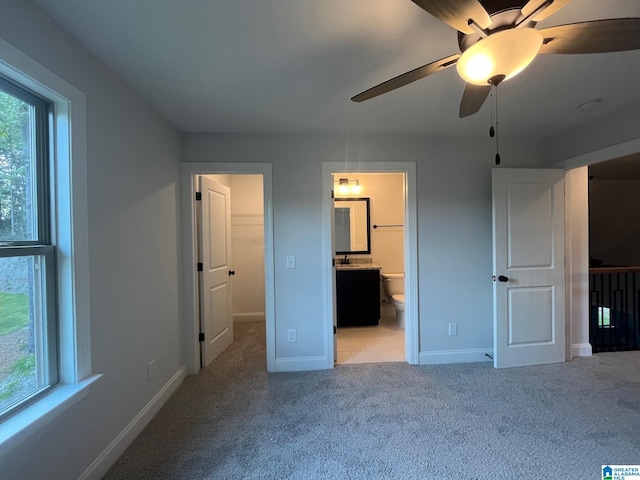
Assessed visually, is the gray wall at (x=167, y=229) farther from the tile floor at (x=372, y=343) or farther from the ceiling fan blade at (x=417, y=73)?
the ceiling fan blade at (x=417, y=73)

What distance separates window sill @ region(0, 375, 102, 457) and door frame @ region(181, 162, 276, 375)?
119 centimetres

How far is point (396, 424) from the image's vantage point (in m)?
1.82

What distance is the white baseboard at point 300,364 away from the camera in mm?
2596

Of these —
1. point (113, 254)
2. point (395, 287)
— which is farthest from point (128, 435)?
point (395, 287)

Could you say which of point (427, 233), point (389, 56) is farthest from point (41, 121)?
point (427, 233)

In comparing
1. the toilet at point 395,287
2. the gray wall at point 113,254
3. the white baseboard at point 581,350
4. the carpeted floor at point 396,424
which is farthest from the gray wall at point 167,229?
the toilet at point 395,287

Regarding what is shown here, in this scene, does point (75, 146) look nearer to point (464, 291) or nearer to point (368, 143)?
point (368, 143)

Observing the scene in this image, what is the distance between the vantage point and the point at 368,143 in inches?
105

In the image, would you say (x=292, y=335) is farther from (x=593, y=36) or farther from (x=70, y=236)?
(x=593, y=36)

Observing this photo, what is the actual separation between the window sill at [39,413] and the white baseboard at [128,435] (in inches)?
17.3

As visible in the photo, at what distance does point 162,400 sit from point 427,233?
265 centimetres

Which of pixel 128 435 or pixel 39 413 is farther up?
pixel 39 413

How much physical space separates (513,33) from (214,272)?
2.85 meters

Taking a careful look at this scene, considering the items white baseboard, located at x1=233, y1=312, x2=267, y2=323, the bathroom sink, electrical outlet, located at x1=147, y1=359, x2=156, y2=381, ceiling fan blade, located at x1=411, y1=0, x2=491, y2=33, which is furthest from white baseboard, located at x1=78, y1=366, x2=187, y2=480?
ceiling fan blade, located at x1=411, y1=0, x2=491, y2=33
